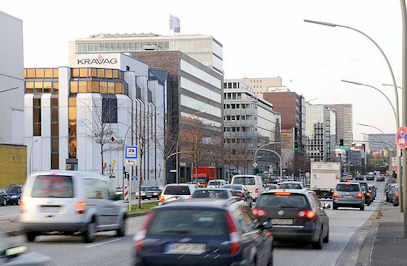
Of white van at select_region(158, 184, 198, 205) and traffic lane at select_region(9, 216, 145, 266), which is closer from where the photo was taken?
traffic lane at select_region(9, 216, 145, 266)

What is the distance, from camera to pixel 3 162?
6619 centimetres

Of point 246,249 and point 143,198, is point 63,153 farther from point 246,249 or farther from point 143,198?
point 246,249

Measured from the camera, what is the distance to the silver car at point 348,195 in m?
42.1

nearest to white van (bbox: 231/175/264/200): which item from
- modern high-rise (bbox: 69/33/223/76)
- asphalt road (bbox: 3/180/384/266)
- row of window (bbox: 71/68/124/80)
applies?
asphalt road (bbox: 3/180/384/266)

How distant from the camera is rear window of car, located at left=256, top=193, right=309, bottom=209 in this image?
1709 cm

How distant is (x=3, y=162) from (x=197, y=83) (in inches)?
2375

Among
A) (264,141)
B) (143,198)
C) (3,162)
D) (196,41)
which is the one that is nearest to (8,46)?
(3,162)

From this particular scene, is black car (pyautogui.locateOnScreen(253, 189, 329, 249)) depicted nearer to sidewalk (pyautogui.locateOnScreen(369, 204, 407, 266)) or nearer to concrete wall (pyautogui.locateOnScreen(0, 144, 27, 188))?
sidewalk (pyautogui.locateOnScreen(369, 204, 407, 266))

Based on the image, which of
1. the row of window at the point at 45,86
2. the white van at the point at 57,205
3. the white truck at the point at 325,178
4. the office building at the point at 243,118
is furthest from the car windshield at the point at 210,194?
the office building at the point at 243,118

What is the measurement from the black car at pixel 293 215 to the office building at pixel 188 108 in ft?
263

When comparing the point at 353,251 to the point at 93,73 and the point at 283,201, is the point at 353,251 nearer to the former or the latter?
the point at 283,201

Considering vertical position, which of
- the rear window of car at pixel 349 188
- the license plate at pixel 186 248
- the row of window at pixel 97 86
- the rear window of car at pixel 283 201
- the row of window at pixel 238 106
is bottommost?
the rear window of car at pixel 349 188

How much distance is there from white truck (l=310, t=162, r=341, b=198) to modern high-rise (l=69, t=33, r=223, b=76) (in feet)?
266

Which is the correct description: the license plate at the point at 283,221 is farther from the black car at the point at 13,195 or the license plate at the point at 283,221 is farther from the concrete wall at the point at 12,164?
the concrete wall at the point at 12,164
